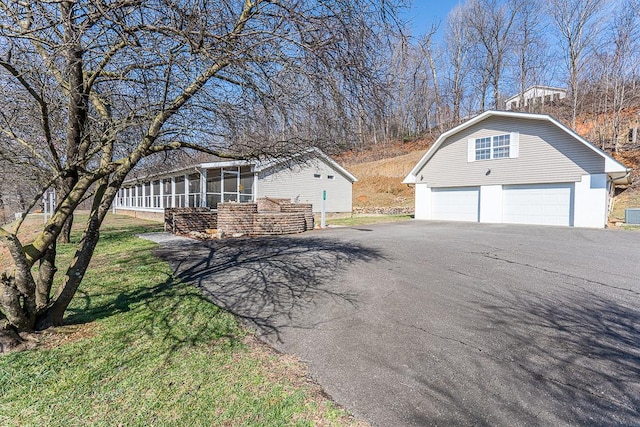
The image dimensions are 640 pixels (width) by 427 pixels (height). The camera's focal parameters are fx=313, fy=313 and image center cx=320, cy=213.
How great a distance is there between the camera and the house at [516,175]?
13555 mm

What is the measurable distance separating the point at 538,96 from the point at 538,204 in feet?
75.4

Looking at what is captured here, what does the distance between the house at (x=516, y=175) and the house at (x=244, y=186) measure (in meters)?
5.50

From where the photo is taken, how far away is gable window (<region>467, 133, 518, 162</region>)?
51.5 ft

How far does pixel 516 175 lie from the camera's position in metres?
15.5

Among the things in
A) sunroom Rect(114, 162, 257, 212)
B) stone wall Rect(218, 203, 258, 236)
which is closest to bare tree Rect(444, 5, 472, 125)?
sunroom Rect(114, 162, 257, 212)

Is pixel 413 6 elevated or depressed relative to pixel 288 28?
elevated

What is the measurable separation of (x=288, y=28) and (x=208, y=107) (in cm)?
180

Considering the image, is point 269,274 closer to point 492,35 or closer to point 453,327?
point 453,327

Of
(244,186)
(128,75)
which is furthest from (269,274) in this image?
(244,186)

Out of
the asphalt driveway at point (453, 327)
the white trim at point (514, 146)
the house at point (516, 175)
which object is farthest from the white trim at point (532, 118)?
the asphalt driveway at point (453, 327)

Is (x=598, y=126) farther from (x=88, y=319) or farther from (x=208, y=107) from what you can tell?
(x=88, y=319)

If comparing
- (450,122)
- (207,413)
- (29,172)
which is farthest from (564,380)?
(450,122)

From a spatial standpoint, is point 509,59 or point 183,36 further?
point 509,59

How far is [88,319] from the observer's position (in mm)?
3908
